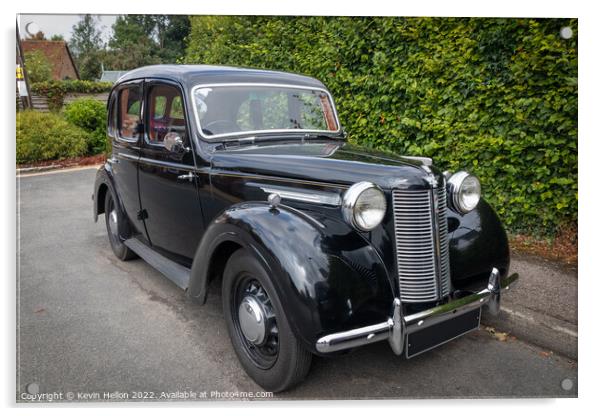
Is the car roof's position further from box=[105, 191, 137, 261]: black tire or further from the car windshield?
box=[105, 191, 137, 261]: black tire

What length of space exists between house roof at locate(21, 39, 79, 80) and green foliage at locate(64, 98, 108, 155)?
373mm

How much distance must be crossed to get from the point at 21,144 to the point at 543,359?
10.1ft

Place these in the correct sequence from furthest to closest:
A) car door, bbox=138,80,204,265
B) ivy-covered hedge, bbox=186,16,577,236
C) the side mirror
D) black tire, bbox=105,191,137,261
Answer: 1. black tire, bbox=105,191,137,261
2. car door, bbox=138,80,204,265
3. the side mirror
4. ivy-covered hedge, bbox=186,16,577,236

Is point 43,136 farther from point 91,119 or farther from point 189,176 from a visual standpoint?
point 91,119

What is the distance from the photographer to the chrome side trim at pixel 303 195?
7.29 ft

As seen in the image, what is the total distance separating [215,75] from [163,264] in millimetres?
1431

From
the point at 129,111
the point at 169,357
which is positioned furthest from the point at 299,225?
the point at 129,111

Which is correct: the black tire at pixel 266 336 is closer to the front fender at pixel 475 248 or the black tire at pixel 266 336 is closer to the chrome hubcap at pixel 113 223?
the front fender at pixel 475 248

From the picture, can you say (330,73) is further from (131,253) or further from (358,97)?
(131,253)

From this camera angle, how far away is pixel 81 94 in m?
3.13

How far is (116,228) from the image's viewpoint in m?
4.14

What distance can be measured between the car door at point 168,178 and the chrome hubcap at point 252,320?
848 mm

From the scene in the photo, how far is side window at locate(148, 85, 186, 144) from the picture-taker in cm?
301

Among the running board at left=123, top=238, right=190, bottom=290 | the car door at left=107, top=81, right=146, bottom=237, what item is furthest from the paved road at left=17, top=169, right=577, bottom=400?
the car door at left=107, top=81, right=146, bottom=237
